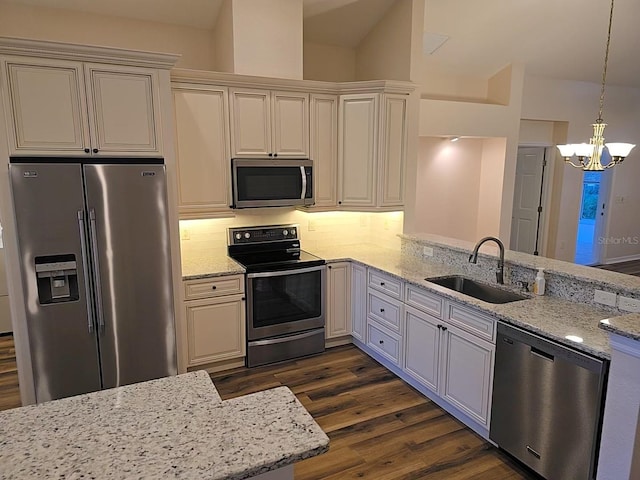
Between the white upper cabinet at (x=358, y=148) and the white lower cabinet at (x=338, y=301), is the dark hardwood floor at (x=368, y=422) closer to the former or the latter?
the white lower cabinet at (x=338, y=301)

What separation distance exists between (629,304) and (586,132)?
18.1ft

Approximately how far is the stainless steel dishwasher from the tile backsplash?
2.05m

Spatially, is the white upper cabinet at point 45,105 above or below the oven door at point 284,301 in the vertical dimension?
above

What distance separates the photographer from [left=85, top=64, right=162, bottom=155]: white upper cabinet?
9.28 ft

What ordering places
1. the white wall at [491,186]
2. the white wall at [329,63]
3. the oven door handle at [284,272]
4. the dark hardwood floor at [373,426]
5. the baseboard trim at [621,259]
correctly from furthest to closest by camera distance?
the baseboard trim at [621,259]
the white wall at [491,186]
the white wall at [329,63]
the oven door handle at [284,272]
the dark hardwood floor at [373,426]

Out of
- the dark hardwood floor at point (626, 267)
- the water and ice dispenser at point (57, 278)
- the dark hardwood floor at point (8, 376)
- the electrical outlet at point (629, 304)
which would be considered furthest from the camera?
the dark hardwood floor at point (626, 267)

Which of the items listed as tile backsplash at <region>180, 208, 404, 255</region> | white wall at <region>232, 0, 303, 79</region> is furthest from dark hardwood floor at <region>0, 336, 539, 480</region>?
white wall at <region>232, 0, 303, 79</region>

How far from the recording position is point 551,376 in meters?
2.21

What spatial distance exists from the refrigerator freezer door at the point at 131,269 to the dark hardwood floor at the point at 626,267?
23.7 feet

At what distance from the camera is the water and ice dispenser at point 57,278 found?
272 cm

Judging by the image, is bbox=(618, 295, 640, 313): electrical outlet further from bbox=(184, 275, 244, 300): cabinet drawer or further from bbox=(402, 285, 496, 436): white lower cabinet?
bbox=(184, 275, 244, 300): cabinet drawer

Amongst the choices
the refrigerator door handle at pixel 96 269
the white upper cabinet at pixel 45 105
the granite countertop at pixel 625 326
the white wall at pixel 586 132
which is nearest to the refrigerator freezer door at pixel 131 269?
the refrigerator door handle at pixel 96 269

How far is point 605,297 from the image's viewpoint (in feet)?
8.26

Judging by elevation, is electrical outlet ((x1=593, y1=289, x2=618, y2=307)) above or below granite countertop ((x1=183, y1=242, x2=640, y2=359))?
above
